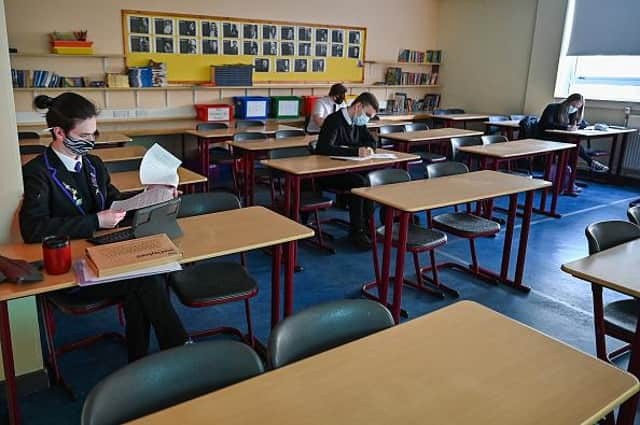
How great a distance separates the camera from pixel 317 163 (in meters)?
4.16

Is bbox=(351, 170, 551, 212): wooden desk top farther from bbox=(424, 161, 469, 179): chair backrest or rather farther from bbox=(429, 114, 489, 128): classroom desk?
bbox=(429, 114, 489, 128): classroom desk

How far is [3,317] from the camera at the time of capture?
187cm

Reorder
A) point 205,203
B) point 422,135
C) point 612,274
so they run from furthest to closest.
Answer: point 422,135 < point 205,203 < point 612,274

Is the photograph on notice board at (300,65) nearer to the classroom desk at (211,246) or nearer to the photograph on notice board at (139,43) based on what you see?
the photograph on notice board at (139,43)

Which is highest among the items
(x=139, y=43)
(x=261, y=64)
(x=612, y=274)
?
(x=139, y=43)

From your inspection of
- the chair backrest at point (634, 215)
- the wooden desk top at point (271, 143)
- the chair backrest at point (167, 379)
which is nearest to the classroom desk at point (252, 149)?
the wooden desk top at point (271, 143)

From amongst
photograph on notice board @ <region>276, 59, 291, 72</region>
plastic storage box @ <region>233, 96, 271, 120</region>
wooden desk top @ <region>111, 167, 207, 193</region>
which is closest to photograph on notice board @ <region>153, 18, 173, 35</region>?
plastic storage box @ <region>233, 96, 271, 120</region>

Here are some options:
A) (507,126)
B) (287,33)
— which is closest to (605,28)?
(507,126)

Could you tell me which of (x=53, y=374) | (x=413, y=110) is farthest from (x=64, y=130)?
(x=413, y=110)

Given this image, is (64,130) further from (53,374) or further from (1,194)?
(53,374)

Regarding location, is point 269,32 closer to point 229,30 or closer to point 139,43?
point 229,30

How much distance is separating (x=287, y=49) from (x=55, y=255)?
6542 millimetres

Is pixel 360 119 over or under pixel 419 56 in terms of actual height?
under

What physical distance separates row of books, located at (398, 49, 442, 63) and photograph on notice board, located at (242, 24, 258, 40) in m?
2.77
